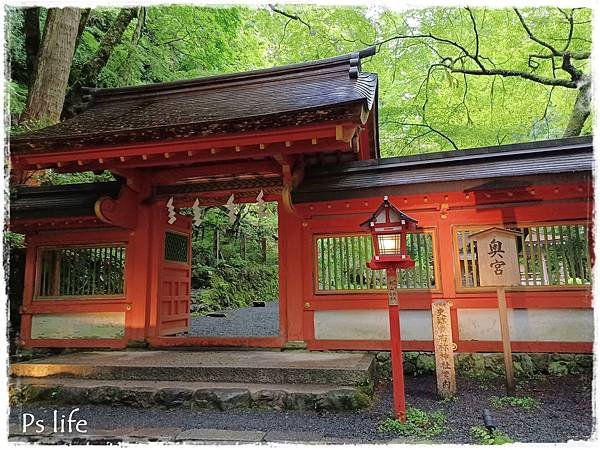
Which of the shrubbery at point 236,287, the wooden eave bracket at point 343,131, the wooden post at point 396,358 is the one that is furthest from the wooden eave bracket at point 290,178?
the shrubbery at point 236,287

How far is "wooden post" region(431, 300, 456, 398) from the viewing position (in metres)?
4.74

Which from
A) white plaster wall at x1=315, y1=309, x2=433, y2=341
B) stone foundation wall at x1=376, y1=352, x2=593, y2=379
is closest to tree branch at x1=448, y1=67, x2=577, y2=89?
stone foundation wall at x1=376, y1=352, x2=593, y2=379

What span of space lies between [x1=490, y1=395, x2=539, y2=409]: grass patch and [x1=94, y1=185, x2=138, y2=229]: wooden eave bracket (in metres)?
5.69

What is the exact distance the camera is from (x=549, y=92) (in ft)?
39.4

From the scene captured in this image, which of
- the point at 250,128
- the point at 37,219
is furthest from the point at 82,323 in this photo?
the point at 250,128

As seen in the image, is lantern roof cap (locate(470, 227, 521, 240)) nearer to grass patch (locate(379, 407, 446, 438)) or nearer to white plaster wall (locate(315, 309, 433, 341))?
white plaster wall (locate(315, 309, 433, 341))

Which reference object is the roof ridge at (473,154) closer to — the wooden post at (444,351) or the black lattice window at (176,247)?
the wooden post at (444,351)

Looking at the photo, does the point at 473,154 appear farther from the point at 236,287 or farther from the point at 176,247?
the point at 236,287

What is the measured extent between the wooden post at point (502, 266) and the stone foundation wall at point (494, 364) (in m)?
0.69

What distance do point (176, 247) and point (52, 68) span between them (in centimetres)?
455

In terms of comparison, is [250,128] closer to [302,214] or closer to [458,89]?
[302,214]

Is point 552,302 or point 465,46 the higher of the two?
point 465,46

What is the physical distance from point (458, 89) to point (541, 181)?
28.2 feet

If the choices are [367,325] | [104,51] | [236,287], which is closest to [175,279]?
[367,325]
